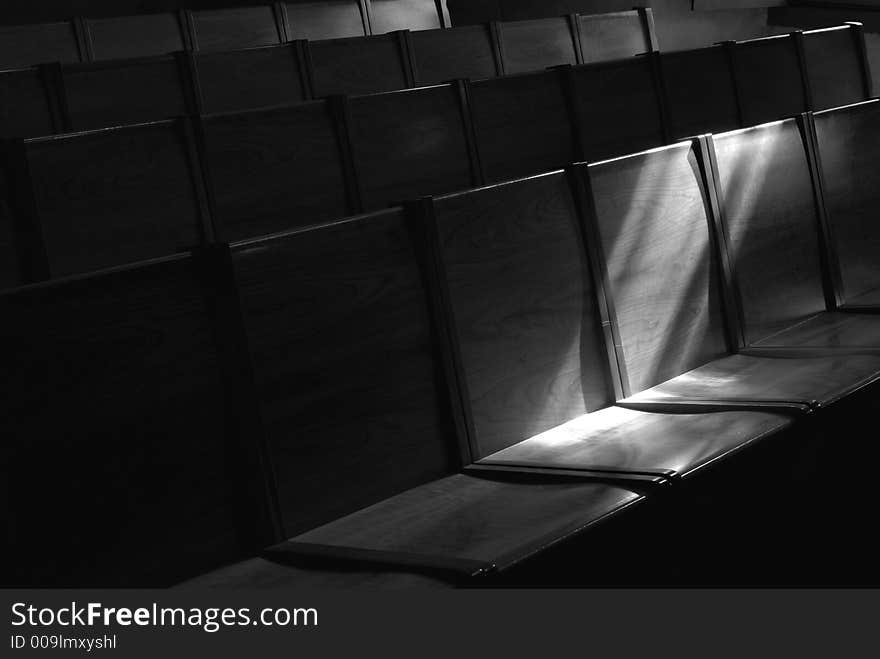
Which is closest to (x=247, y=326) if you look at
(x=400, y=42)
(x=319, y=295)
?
(x=319, y=295)

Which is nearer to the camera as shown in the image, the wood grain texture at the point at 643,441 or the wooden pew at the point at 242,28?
the wood grain texture at the point at 643,441

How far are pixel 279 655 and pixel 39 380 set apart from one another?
9 cm

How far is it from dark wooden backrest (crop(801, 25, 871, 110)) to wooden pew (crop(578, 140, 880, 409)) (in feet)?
0.88

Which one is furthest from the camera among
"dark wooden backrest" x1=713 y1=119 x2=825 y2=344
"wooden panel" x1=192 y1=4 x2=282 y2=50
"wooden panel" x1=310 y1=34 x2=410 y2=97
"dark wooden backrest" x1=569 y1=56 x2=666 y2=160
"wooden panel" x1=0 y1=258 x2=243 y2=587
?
"wooden panel" x1=192 y1=4 x2=282 y2=50

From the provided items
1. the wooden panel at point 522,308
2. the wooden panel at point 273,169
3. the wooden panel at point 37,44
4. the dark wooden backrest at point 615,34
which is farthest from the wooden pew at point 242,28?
the wooden panel at point 522,308

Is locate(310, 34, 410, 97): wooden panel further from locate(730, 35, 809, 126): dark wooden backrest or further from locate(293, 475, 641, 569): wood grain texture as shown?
locate(293, 475, 641, 569): wood grain texture

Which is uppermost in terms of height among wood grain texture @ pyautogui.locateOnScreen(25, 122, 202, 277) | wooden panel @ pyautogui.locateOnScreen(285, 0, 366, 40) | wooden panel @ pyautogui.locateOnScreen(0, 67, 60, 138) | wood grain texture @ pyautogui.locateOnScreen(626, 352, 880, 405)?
wooden panel @ pyautogui.locateOnScreen(285, 0, 366, 40)

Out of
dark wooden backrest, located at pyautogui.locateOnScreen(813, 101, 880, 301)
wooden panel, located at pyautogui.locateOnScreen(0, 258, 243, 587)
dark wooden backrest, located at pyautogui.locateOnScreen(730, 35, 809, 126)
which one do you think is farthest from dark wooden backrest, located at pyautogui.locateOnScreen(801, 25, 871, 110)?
wooden panel, located at pyautogui.locateOnScreen(0, 258, 243, 587)

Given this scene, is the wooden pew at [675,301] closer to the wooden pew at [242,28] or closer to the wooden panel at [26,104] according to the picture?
the wooden panel at [26,104]

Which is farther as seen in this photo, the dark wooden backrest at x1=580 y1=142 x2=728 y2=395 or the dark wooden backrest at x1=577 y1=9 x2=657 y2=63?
the dark wooden backrest at x1=577 y1=9 x2=657 y2=63

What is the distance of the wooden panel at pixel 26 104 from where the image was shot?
0.55 m

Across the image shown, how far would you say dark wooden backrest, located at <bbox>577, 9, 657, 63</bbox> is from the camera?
2.74 ft

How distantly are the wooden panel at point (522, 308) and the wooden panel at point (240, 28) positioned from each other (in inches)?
17.9

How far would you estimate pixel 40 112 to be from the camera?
1.82ft
